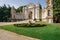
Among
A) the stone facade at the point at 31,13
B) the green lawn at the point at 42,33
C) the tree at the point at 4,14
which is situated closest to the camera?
the green lawn at the point at 42,33

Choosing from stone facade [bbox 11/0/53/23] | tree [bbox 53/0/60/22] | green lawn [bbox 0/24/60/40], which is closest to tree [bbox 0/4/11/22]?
stone facade [bbox 11/0/53/23]

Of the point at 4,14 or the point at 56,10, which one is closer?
the point at 56,10

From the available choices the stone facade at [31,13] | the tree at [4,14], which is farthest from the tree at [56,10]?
the tree at [4,14]

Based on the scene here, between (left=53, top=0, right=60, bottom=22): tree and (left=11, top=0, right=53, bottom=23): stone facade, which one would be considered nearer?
(left=53, top=0, right=60, bottom=22): tree

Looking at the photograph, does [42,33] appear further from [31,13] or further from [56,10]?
[31,13]

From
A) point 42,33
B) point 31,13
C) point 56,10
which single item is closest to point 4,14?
point 31,13

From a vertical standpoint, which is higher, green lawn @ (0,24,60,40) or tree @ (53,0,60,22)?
tree @ (53,0,60,22)

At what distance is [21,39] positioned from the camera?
12.3 metres

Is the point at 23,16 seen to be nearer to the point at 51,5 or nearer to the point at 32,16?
the point at 32,16

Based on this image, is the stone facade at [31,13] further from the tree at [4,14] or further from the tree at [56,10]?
the tree at [56,10]

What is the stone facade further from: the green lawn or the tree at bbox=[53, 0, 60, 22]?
the green lawn

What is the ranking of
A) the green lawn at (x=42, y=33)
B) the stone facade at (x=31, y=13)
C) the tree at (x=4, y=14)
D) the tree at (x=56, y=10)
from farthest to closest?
the tree at (x=4, y=14) < the stone facade at (x=31, y=13) < the tree at (x=56, y=10) < the green lawn at (x=42, y=33)

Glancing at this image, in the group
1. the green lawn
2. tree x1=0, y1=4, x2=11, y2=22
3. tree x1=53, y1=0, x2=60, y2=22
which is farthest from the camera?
tree x1=0, y1=4, x2=11, y2=22

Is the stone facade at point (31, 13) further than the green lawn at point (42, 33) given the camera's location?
Yes
